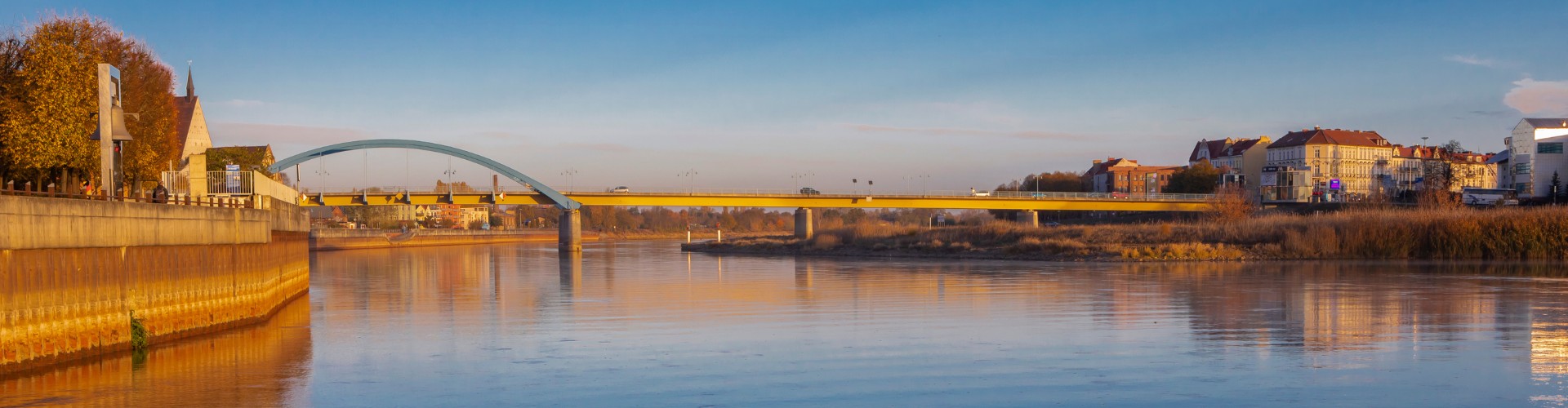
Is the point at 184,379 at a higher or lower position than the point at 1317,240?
higher

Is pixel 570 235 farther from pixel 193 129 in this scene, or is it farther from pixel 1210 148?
pixel 1210 148

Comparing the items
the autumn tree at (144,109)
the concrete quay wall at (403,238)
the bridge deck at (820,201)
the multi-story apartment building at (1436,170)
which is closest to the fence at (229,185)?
the autumn tree at (144,109)

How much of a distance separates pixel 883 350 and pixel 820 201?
81195 mm

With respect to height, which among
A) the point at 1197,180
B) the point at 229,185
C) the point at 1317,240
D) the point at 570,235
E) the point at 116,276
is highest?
the point at 229,185

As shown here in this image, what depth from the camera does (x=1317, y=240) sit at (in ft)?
186

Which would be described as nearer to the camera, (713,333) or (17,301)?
(17,301)

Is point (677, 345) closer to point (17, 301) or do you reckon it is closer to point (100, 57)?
point (17, 301)

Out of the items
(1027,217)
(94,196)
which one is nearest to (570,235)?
(1027,217)

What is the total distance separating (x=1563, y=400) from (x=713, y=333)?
13.0 m

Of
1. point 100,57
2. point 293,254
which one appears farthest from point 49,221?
point 293,254

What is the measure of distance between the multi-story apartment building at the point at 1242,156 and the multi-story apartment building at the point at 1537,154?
129 feet

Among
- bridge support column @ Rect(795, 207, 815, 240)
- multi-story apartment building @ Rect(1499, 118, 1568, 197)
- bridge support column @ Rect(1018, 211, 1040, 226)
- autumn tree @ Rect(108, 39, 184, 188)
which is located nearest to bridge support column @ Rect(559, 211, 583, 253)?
bridge support column @ Rect(795, 207, 815, 240)

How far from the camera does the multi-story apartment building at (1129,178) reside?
16062 cm

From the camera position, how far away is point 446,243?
433ft
